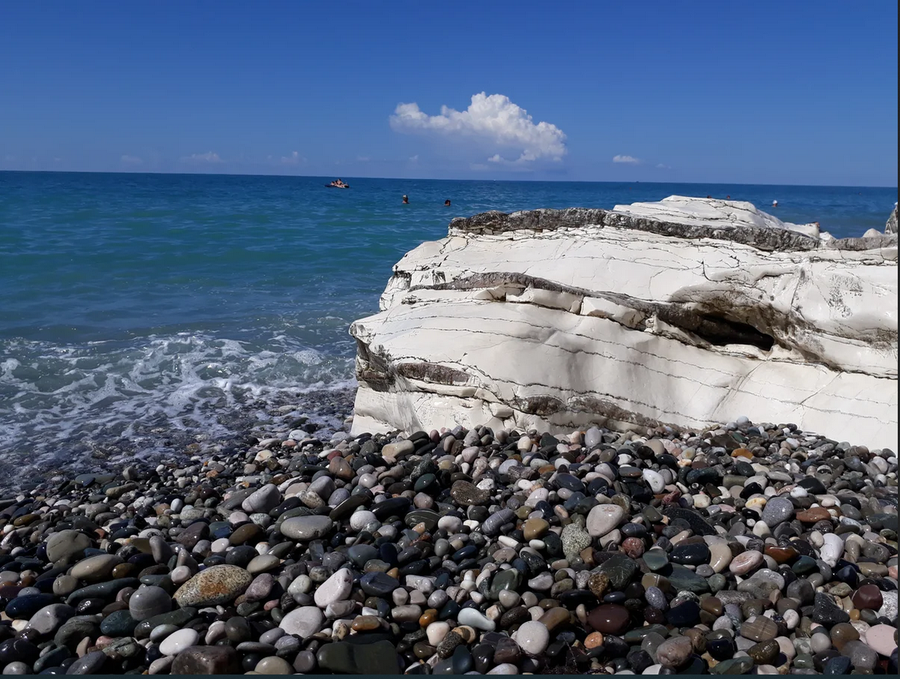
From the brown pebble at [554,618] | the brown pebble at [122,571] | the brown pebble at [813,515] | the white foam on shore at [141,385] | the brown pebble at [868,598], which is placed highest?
the brown pebble at [813,515]

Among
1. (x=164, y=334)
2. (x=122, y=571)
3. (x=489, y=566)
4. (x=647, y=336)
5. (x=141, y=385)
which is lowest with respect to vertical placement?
(x=141, y=385)

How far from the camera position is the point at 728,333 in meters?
5.87

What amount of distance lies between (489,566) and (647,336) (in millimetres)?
3191

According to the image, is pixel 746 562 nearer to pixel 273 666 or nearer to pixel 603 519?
pixel 603 519

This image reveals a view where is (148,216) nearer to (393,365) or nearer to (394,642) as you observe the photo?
(393,365)

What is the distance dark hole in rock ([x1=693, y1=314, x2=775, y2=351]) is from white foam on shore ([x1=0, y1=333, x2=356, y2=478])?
4.51 metres

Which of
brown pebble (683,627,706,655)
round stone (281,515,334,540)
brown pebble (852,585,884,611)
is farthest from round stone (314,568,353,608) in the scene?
brown pebble (852,585,884,611)

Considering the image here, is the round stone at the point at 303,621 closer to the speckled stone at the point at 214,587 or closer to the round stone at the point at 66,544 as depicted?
the speckled stone at the point at 214,587

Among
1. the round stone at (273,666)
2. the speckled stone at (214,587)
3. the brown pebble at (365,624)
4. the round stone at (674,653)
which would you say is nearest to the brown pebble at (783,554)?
the round stone at (674,653)

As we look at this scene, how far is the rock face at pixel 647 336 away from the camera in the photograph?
16.5ft

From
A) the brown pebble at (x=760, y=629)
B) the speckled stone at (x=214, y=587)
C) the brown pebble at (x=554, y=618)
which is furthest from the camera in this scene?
the speckled stone at (x=214, y=587)

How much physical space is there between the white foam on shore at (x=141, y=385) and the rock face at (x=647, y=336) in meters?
2.34

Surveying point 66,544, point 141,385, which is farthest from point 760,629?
point 141,385

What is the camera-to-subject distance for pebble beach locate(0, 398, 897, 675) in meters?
2.76
